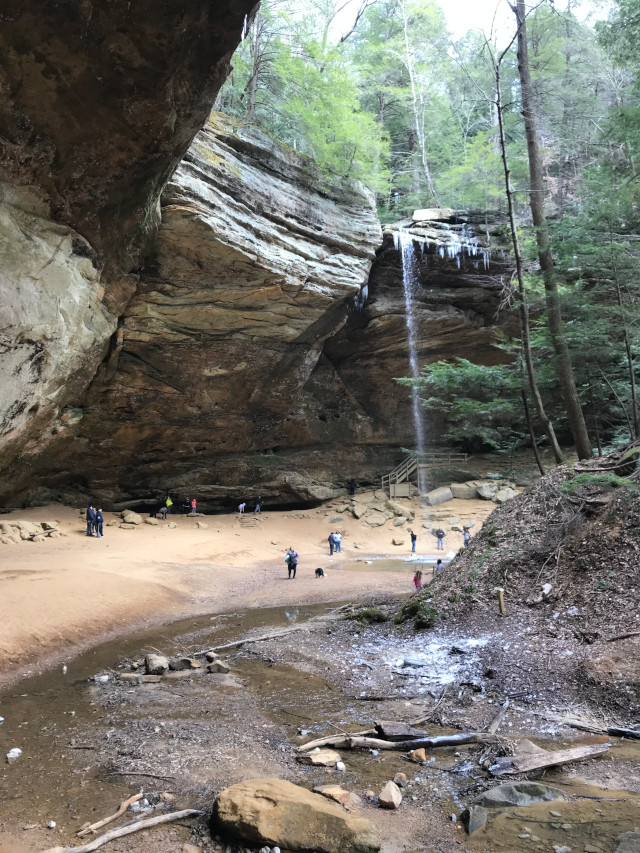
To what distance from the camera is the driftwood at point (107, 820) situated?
357 centimetres

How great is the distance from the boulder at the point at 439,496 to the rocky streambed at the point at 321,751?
17.0 meters

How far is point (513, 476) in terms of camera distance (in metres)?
25.6

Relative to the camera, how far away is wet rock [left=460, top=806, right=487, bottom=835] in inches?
139

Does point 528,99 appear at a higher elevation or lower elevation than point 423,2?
lower

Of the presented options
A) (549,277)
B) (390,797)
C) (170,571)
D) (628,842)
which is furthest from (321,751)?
(549,277)

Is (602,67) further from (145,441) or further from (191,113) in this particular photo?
(145,441)

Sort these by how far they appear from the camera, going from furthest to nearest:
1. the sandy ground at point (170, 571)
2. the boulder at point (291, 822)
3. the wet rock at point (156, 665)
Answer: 1. the sandy ground at point (170, 571)
2. the wet rock at point (156, 665)
3. the boulder at point (291, 822)

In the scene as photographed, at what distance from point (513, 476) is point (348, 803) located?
2392cm

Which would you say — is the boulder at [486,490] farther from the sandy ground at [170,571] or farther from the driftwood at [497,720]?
the driftwood at [497,720]

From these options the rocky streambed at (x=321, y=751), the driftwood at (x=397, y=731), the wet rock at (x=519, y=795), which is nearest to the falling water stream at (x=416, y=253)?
the rocky streambed at (x=321, y=751)

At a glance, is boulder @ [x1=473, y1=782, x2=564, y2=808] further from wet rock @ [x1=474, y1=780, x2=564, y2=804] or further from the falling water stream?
the falling water stream

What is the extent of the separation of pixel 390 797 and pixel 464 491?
73.8ft

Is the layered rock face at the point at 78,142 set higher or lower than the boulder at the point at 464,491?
higher

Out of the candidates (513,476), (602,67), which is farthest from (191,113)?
(602,67)
